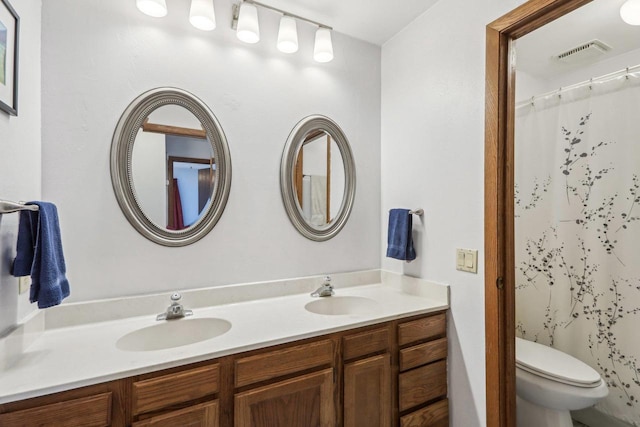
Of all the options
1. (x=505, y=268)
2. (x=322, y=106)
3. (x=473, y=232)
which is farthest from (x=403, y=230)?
(x=322, y=106)

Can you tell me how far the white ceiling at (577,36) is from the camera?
1.60 metres

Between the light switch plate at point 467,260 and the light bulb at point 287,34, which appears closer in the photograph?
the light switch plate at point 467,260

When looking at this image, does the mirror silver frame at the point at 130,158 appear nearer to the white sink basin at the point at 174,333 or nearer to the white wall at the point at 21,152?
the white wall at the point at 21,152

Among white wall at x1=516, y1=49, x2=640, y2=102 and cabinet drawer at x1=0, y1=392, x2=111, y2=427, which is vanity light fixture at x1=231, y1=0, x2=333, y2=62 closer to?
white wall at x1=516, y1=49, x2=640, y2=102

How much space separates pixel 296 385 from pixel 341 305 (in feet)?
2.02

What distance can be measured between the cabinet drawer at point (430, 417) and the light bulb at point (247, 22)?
2031 millimetres

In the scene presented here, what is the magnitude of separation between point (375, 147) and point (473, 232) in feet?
2.91

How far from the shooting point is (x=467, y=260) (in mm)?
1504

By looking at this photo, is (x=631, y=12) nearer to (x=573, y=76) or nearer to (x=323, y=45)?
(x=573, y=76)

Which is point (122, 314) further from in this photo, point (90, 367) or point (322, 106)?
point (322, 106)

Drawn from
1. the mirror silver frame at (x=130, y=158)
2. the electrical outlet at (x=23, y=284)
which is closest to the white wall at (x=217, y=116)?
the mirror silver frame at (x=130, y=158)

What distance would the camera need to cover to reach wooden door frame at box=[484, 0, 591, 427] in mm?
1362

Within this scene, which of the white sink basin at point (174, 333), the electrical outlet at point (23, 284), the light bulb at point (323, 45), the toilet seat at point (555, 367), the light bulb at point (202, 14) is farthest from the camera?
the light bulb at point (323, 45)

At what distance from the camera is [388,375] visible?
4.65ft
